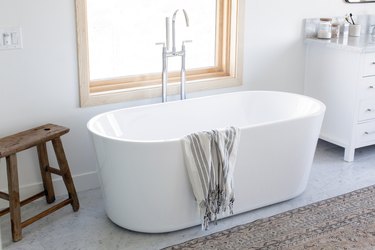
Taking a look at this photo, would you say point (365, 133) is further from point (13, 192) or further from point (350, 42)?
point (13, 192)

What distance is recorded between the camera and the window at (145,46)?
3453 millimetres

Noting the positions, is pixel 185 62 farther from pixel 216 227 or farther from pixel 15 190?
pixel 15 190

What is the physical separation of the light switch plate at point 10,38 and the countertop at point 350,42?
7.62ft

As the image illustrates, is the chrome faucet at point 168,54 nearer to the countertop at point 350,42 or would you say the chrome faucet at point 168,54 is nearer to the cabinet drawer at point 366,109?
the countertop at point 350,42

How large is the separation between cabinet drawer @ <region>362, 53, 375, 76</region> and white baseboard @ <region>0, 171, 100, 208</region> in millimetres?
2128

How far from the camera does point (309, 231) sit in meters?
3.02

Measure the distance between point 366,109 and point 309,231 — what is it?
1.39m

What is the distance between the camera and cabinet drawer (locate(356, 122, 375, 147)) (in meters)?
4.04

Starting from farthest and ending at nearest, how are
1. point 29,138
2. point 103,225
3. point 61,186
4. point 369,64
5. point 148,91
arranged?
point 369,64 < point 148,91 < point 61,186 < point 103,225 < point 29,138

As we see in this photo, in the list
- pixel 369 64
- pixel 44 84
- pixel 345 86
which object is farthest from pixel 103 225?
pixel 369 64

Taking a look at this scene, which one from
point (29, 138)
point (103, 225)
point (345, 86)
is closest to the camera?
point (29, 138)

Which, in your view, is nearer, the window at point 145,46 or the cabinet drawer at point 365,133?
the window at point 145,46

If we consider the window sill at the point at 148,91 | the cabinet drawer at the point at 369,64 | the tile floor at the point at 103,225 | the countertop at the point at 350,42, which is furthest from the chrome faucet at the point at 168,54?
the cabinet drawer at the point at 369,64

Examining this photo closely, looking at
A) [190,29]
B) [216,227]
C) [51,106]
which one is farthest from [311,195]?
[51,106]
